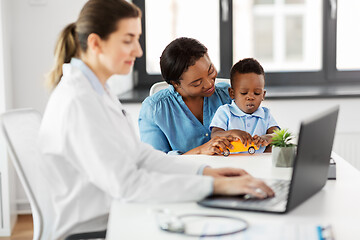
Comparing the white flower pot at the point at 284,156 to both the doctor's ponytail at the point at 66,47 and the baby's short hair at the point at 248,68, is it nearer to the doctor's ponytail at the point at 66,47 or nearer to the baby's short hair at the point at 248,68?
the baby's short hair at the point at 248,68

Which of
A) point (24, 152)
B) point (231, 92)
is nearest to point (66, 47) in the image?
point (24, 152)

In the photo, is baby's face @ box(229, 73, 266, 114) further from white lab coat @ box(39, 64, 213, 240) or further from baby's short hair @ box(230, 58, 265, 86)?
white lab coat @ box(39, 64, 213, 240)

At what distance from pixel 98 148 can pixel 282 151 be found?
690 millimetres

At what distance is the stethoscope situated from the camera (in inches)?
47.3

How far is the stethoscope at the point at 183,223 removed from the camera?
120cm

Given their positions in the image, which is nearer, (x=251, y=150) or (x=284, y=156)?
(x=284, y=156)

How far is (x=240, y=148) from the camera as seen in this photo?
211 centimetres

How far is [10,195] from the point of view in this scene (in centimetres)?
326

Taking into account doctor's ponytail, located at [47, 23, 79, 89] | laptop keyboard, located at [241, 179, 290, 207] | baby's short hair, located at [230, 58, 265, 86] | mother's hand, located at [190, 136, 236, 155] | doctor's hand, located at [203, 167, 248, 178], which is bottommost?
mother's hand, located at [190, 136, 236, 155]

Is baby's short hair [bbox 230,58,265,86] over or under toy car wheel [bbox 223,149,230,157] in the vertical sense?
over

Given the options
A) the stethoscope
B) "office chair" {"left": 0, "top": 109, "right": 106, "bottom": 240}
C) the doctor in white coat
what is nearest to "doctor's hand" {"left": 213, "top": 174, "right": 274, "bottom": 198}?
the doctor in white coat

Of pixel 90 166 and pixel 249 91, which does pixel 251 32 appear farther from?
A: pixel 90 166

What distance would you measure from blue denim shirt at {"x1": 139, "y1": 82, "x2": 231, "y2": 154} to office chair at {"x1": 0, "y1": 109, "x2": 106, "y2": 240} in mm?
739

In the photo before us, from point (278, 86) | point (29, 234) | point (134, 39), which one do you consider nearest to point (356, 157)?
point (278, 86)
